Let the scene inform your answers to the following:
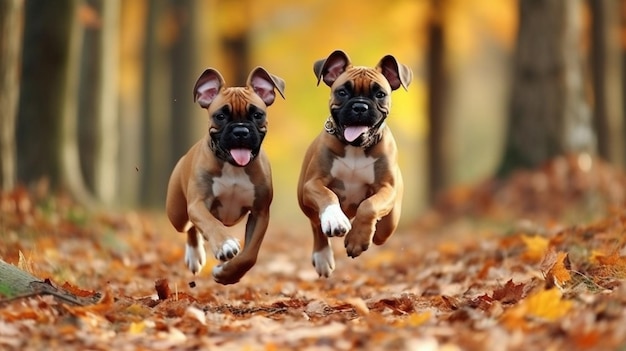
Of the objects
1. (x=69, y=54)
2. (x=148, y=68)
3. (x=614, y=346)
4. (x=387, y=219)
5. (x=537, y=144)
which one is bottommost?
(x=614, y=346)

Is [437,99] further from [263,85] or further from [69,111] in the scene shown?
[263,85]

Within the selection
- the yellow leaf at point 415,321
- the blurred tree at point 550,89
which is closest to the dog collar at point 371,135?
the yellow leaf at point 415,321

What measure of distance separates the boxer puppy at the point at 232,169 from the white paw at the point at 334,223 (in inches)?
26.8

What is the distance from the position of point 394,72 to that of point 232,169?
1.52 metres

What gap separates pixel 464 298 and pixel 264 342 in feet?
7.19

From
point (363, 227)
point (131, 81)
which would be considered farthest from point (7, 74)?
point (131, 81)

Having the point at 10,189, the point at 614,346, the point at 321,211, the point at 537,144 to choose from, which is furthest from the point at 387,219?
the point at 537,144

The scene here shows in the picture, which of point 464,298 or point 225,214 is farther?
point 225,214

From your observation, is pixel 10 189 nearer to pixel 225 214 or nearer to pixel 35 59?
pixel 35 59

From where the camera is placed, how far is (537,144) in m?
15.7

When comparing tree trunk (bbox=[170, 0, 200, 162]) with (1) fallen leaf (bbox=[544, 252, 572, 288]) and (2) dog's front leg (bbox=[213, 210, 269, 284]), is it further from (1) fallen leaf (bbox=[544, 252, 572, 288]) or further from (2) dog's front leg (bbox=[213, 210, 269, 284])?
(1) fallen leaf (bbox=[544, 252, 572, 288])

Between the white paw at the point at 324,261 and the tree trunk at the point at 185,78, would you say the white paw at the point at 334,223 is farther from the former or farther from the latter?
the tree trunk at the point at 185,78

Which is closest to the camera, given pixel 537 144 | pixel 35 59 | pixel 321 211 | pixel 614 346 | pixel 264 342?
pixel 614 346

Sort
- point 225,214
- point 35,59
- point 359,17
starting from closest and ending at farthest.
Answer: point 225,214, point 35,59, point 359,17
